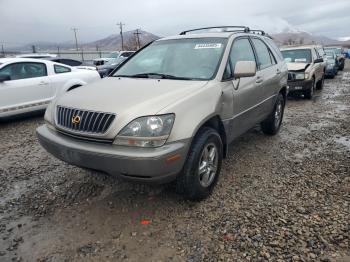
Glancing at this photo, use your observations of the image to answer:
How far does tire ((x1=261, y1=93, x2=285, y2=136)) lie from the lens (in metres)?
Answer: 5.89

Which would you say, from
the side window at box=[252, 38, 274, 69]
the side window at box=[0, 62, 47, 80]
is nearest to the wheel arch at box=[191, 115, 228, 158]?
the side window at box=[252, 38, 274, 69]

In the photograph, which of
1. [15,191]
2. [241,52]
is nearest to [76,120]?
[15,191]

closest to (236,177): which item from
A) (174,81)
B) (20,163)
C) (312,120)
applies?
(174,81)

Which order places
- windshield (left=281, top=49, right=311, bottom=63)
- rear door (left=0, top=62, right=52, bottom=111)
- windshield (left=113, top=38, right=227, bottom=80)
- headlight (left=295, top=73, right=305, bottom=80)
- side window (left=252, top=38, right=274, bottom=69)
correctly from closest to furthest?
windshield (left=113, top=38, right=227, bottom=80), side window (left=252, top=38, right=274, bottom=69), rear door (left=0, top=62, right=52, bottom=111), headlight (left=295, top=73, right=305, bottom=80), windshield (left=281, top=49, right=311, bottom=63)

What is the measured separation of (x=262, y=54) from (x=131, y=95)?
9.32 feet

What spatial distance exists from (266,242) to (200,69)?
80.9 inches

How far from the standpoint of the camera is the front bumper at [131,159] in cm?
290

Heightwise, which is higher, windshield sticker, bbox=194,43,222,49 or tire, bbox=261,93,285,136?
windshield sticker, bbox=194,43,222,49

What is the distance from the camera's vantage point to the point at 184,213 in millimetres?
3438

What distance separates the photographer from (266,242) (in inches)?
116

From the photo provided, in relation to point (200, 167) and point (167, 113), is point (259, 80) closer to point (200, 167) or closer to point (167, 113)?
point (200, 167)

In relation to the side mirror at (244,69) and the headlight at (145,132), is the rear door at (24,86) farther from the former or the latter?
the side mirror at (244,69)

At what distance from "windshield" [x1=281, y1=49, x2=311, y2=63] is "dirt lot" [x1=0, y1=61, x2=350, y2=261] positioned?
641cm

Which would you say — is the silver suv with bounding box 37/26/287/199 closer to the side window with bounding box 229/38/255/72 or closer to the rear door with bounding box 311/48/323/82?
the side window with bounding box 229/38/255/72
